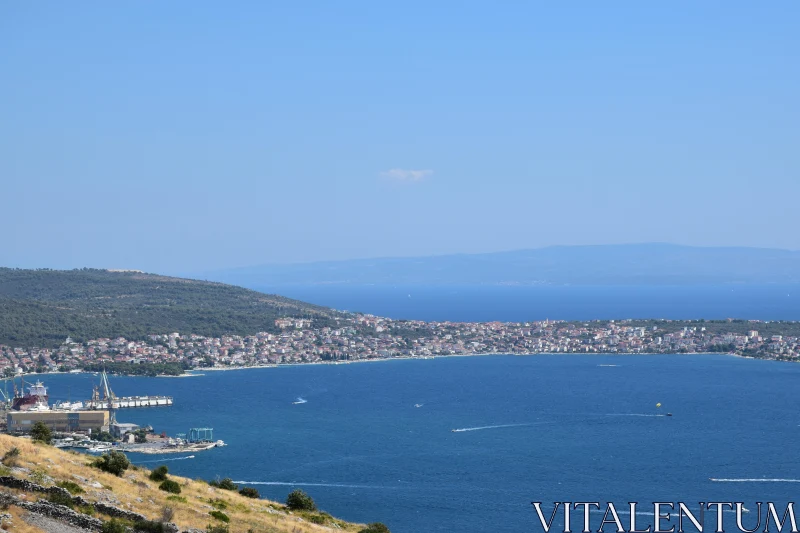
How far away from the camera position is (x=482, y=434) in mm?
54062

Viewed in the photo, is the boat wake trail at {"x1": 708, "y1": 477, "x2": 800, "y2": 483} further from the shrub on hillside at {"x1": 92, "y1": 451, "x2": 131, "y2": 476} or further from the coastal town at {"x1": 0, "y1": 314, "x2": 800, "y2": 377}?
the coastal town at {"x1": 0, "y1": 314, "x2": 800, "y2": 377}

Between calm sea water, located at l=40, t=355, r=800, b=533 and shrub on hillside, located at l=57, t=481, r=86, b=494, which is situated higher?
shrub on hillside, located at l=57, t=481, r=86, b=494

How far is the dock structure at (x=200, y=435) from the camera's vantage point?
51.9 m

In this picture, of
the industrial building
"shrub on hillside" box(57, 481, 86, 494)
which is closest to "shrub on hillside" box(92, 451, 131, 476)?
"shrub on hillside" box(57, 481, 86, 494)

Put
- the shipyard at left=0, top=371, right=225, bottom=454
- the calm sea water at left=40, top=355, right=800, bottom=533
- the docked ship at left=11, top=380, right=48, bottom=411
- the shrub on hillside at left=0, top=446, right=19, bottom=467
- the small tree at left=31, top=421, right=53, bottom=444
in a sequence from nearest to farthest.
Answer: the shrub on hillside at left=0, top=446, right=19, bottom=467, the small tree at left=31, top=421, right=53, bottom=444, the calm sea water at left=40, top=355, right=800, bottom=533, the shipyard at left=0, top=371, right=225, bottom=454, the docked ship at left=11, top=380, right=48, bottom=411

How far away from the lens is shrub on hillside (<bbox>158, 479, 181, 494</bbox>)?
1869 centimetres

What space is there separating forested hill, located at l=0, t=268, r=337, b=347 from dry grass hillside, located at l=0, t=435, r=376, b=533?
248ft

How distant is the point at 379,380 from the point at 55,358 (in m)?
27.7

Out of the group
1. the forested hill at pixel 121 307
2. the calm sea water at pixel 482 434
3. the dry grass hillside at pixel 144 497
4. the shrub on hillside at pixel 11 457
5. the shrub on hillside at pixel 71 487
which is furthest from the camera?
the forested hill at pixel 121 307

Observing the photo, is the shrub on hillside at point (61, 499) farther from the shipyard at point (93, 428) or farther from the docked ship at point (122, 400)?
the docked ship at point (122, 400)

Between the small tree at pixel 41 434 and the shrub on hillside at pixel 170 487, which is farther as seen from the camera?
the small tree at pixel 41 434

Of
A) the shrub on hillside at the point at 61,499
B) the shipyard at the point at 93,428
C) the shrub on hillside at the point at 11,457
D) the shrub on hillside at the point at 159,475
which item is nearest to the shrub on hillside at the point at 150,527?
the shrub on hillside at the point at 61,499

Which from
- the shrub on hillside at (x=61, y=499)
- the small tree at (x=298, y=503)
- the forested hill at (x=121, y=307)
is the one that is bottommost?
the small tree at (x=298, y=503)

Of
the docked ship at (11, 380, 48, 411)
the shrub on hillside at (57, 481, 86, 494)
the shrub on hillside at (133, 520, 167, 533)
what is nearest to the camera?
the shrub on hillside at (133, 520, 167, 533)
